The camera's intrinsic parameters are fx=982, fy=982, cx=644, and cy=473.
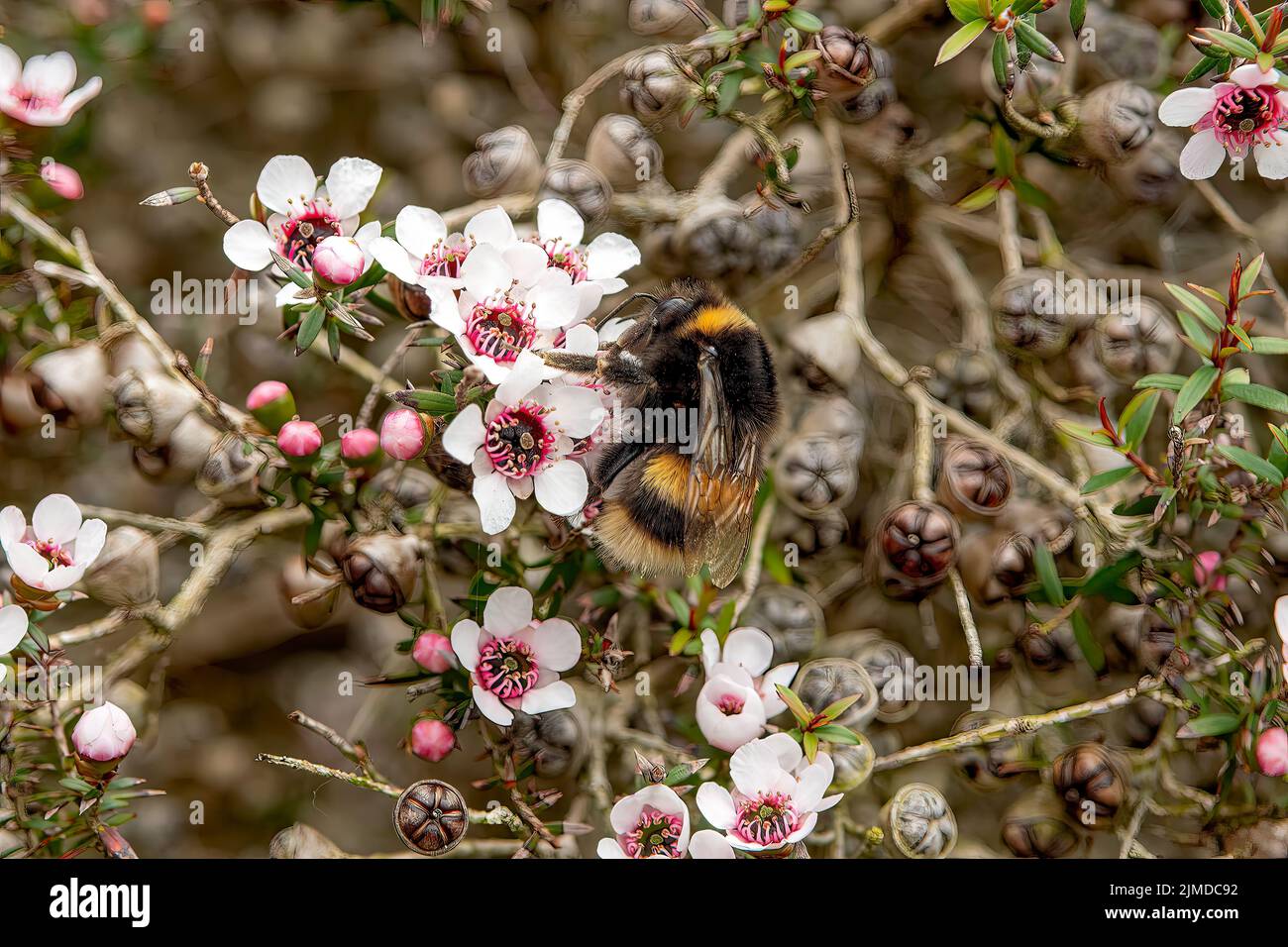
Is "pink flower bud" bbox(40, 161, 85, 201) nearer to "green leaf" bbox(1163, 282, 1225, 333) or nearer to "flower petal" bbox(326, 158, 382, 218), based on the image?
"flower petal" bbox(326, 158, 382, 218)

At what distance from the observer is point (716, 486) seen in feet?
6.58

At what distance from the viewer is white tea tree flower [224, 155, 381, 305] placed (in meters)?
2.25

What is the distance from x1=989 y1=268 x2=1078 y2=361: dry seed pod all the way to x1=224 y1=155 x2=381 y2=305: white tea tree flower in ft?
5.45

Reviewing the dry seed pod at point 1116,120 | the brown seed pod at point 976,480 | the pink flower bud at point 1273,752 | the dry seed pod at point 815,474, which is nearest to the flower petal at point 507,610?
the dry seed pod at point 815,474

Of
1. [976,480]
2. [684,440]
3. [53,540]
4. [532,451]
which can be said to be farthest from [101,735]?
[976,480]

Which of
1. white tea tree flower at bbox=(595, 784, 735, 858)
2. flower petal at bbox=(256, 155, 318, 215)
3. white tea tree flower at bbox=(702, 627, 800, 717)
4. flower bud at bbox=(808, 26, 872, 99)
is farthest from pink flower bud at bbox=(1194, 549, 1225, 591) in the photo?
flower petal at bbox=(256, 155, 318, 215)

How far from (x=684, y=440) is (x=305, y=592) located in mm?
1119

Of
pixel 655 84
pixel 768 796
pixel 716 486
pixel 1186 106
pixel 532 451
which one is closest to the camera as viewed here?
pixel 716 486

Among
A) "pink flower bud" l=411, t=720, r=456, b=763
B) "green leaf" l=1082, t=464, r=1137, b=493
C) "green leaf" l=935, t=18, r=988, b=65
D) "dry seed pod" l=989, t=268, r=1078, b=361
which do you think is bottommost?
"pink flower bud" l=411, t=720, r=456, b=763

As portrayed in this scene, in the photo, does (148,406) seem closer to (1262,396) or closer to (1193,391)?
(1193,391)

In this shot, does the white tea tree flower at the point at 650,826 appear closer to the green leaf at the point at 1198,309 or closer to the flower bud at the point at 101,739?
the flower bud at the point at 101,739

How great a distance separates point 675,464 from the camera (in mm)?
2039

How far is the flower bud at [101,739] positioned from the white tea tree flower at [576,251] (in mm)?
1410
